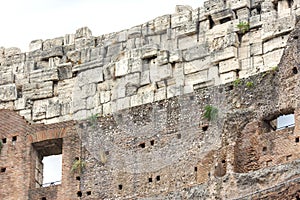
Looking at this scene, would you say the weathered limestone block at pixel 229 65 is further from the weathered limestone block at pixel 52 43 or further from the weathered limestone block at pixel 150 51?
the weathered limestone block at pixel 52 43

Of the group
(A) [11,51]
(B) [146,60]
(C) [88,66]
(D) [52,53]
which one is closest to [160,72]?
(B) [146,60]

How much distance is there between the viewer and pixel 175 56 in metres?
44.7

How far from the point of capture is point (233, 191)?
3941 cm

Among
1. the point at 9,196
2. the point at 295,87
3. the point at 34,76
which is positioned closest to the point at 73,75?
the point at 34,76

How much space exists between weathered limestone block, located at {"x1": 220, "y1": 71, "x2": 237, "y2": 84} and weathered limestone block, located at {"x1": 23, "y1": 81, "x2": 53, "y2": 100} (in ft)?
19.4

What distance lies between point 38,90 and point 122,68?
293 cm

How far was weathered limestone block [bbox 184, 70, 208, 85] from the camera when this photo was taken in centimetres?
4384

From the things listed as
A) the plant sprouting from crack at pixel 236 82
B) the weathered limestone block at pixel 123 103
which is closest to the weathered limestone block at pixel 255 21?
the plant sprouting from crack at pixel 236 82

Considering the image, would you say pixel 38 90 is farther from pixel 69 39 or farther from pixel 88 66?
pixel 69 39

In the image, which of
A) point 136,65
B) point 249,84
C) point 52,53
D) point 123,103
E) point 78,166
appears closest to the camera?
point 249,84

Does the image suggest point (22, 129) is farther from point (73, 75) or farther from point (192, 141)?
point (192, 141)

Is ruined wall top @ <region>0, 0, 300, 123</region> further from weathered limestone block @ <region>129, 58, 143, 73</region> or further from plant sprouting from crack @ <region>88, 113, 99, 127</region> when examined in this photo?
plant sprouting from crack @ <region>88, 113, 99, 127</region>

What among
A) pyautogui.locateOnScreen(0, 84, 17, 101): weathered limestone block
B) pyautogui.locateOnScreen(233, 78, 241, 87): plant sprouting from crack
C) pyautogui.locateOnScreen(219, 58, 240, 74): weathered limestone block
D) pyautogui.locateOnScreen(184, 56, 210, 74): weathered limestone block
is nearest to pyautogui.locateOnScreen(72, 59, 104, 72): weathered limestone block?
pyautogui.locateOnScreen(0, 84, 17, 101): weathered limestone block

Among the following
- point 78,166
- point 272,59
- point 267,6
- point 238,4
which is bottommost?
point 78,166
